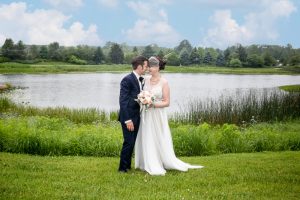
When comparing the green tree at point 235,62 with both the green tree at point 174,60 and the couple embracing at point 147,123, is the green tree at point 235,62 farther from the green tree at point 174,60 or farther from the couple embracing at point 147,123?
the couple embracing at point 147,123

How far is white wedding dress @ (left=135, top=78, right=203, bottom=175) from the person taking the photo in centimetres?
861

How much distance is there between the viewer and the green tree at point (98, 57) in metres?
109

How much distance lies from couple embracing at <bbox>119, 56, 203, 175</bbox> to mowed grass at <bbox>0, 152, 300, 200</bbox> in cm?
25

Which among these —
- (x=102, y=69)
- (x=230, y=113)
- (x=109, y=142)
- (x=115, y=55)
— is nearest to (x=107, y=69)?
(x=102, y=69)

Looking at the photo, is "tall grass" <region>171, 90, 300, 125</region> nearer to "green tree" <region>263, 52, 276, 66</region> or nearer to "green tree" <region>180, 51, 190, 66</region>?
"green tree" <region>263, 52, 276, 66</region>

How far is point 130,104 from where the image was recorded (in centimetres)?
838

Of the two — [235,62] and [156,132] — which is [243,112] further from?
[235,62]

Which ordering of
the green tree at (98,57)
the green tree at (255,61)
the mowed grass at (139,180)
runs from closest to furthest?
1. the mowed grass at (139,180)
2. the green tree at (255,61)
3. the green tree at (98,57)

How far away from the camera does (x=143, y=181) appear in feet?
25.7

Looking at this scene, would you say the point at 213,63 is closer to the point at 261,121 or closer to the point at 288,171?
the point at 261,121

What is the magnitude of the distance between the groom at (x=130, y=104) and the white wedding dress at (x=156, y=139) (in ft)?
0.75

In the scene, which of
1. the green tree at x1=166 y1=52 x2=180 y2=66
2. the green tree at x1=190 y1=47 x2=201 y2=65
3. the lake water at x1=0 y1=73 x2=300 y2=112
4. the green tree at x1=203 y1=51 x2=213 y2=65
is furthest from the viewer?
the green tree at x1=203 y1=51 x2=213 y2=65

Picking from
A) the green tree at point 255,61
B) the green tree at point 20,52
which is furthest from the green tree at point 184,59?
the green tree at point 20,52

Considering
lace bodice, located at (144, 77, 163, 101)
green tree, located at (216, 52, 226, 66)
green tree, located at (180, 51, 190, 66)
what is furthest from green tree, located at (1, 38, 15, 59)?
lace bodice, located at (144, 77, 163, 101)
